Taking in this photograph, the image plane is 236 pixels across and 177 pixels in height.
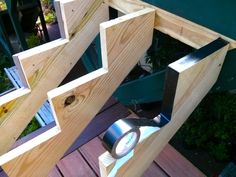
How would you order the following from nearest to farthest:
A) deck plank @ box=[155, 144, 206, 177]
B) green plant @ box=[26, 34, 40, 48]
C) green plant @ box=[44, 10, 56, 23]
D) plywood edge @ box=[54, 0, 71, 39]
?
plywood edge @ box=[54, 0, 71, 39]
deck plank @ box=[155, 144, 206, 177]
green plant @ box=[26, 34, 40, 48]
green plant @ box=[44, 10, 56, 23]

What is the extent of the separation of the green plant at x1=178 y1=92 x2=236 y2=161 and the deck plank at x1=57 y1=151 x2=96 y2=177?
1151 mm

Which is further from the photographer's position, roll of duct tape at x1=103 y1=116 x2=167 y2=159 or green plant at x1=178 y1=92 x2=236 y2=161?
green plant at x1=178 y1=92 x2=236 y2=161

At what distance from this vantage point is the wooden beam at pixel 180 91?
78cm

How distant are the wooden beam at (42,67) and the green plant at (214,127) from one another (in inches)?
51.4

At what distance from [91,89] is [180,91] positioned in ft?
1.17

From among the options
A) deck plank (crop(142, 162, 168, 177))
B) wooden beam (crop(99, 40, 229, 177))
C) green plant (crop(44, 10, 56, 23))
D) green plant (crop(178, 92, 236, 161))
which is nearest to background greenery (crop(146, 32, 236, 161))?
green plant (crop(178, 92, 236, 161))

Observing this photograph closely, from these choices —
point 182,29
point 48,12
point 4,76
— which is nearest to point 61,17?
point 182,29

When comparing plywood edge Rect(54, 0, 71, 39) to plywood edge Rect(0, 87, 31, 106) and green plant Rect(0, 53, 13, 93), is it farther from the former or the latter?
green plant Rect(0, 53, 13, 93)

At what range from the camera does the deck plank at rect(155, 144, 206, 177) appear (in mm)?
1479

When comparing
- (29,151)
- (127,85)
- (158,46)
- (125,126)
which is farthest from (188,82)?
(158,46)

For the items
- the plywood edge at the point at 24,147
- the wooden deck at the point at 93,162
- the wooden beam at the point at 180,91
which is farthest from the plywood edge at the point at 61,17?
the wooden deck at the point at 93,162

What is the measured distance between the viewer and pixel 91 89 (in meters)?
1.03

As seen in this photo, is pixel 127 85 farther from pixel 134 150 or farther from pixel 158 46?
pixel 134 150

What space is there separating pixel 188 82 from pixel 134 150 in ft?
0.90
